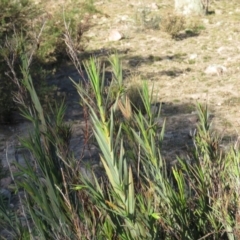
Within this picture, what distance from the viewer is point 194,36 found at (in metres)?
10.0

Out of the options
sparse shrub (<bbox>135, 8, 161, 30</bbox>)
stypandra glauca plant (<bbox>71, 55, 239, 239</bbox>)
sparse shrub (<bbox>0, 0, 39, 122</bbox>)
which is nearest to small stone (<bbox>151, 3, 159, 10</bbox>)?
sparse shrub (<bbox>135, 8, 161, 30</bbox>)

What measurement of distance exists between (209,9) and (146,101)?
1025 cm

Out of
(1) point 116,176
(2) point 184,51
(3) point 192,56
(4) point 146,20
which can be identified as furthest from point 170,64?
(1) point 116,176

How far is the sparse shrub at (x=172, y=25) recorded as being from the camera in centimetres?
992

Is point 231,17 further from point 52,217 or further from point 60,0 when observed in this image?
point 52,217

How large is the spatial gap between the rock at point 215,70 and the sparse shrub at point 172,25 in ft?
6.48

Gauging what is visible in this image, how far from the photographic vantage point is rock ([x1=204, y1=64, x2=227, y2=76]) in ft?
26.0

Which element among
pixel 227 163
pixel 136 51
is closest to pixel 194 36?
pixel 136 51

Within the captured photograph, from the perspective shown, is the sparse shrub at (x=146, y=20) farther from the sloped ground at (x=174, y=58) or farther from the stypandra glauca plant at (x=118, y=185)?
the stypandra glauca plant at (x=118, y=185)

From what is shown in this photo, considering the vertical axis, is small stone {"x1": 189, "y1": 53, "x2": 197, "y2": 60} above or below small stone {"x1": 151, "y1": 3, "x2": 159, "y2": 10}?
above

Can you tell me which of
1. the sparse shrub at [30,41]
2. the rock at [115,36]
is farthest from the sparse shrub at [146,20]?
the sparse shrub at [30,41]

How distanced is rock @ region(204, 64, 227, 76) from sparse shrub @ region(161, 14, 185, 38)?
1.98 meters

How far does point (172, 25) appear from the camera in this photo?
9.98 m

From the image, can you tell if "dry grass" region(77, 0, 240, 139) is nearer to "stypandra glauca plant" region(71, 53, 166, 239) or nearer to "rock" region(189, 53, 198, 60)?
"rock" region(189, 53, 198, 60)
